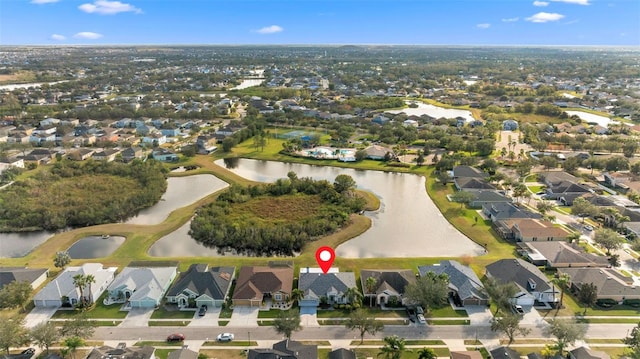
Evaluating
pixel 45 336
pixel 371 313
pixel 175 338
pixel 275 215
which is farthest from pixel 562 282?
pixel 45 336

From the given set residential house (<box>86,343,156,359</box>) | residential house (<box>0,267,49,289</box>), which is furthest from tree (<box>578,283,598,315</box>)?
residential house (<box>0,267,49,289</box>)

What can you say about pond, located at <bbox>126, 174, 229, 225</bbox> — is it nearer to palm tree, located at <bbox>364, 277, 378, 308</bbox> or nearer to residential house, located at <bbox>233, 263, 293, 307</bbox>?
residential house, located at <bbox>233, 263, 293, 307</bbox>

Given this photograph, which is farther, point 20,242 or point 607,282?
point 20,242

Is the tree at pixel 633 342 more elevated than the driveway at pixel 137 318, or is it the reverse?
the tree at pixel 633 342

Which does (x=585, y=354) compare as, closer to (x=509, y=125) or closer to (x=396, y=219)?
(x=396, y=219)

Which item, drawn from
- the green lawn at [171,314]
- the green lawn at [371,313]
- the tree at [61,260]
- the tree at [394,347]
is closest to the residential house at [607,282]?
the green lawn at [371,313]

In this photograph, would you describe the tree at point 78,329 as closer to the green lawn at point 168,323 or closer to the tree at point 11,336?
the tree at point 11,336
